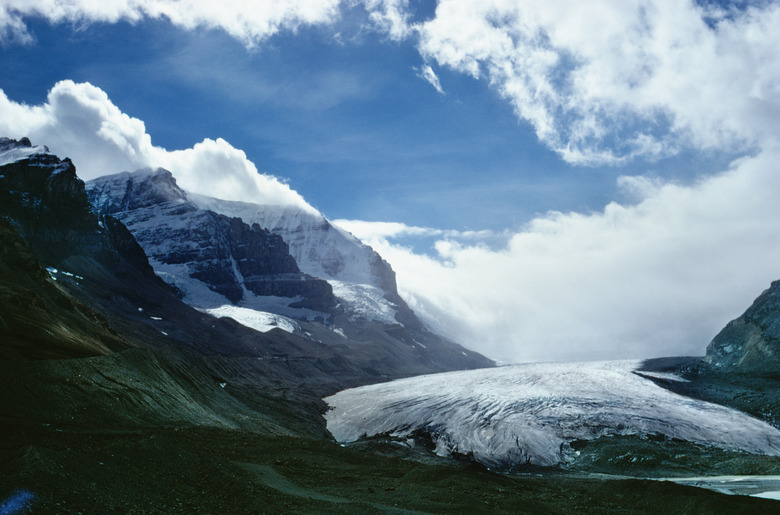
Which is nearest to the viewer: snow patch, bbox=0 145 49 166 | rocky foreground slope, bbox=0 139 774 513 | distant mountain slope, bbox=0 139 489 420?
rocky foreground slope, bbox=0 139 774 513

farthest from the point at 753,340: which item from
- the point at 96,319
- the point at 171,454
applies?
the point at 96,319

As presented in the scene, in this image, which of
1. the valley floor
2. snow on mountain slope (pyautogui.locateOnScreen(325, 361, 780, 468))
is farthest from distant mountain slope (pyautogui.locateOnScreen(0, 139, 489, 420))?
snow on mountain slope (pyautogui.locateOnScreen(325, 361, 780, 468))

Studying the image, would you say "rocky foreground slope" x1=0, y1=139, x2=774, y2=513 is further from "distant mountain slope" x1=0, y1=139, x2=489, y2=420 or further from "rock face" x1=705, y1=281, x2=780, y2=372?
"rock face" x1=705, y1=281, x2=780, y2=372

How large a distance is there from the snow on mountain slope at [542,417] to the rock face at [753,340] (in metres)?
17.3

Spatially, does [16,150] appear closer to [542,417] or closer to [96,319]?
[96,319]

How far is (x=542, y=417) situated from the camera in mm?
64875

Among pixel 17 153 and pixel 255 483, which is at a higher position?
pixel 17 153

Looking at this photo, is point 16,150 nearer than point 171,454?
No

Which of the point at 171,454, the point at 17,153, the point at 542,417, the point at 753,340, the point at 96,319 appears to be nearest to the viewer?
the point at 171,454

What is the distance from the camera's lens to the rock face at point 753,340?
8212 centimetres

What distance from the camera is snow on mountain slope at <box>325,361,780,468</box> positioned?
57094mm

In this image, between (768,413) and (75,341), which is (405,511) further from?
(768,413)

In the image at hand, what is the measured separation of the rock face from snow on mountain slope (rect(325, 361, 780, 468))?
17297mm

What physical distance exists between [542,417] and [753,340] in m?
47.9
